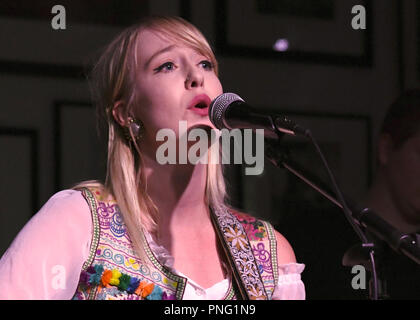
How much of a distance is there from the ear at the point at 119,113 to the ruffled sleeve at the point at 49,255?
23 cm

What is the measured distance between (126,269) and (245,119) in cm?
50

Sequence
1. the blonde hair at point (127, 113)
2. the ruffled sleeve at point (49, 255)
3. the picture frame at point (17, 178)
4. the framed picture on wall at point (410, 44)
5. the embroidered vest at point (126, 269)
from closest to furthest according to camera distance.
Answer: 1. the ruffled sleeve at point (49, 255)
2. the embroidered vest at point (126, 269)
3. the blonde hair at point (127, 113)
4. the picture frame at point (17, 178)
5. the framed picture on wall at point (410, 44)

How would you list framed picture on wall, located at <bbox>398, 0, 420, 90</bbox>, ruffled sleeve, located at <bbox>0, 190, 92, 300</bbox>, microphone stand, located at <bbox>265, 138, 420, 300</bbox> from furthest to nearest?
1. framed picture on wall, located at <bbox>398, 0, 420, 90</bbox>
2. ruffled sleeve, located at <bbox>0, 190, 92, 300</bbox>
3. microphone stand, located at <bbox>265, 138, 420, 300</bbox>

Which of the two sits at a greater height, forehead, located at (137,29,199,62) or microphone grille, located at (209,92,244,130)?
forehead, located at (137,29,199,62)

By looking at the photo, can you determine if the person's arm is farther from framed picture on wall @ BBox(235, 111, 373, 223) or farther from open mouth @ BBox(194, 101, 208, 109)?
framed picture on wall @ BBox(235, 111, 373, 223)

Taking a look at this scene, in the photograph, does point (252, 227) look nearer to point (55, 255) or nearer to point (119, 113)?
point (119, 113)

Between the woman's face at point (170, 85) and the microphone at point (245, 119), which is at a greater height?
the woman's face at point (170, 85)

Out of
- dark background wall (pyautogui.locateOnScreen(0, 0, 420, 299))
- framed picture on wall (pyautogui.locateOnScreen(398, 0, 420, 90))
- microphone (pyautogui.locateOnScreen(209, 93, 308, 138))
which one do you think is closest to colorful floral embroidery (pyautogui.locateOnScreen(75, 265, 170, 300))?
microphone (pyautogui.locateOnScreen(209, 93, 308, 138))

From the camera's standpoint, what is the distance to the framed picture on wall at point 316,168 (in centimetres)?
247

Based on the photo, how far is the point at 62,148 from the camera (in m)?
2.26

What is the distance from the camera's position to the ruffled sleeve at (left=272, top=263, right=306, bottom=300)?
176 centimetres

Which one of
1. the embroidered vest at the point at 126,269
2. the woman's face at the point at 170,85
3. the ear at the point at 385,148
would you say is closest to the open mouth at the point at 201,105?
the woman's face at the point at 170,85

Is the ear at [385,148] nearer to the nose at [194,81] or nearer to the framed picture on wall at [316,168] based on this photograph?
the framed picture on wall at [316,168]

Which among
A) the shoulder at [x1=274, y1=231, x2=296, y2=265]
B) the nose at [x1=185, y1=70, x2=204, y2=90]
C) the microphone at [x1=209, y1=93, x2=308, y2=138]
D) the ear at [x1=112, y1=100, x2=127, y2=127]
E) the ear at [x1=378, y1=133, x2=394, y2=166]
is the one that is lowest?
the shoulder at [x1=274, y1=231, x2=296, y2=265]
